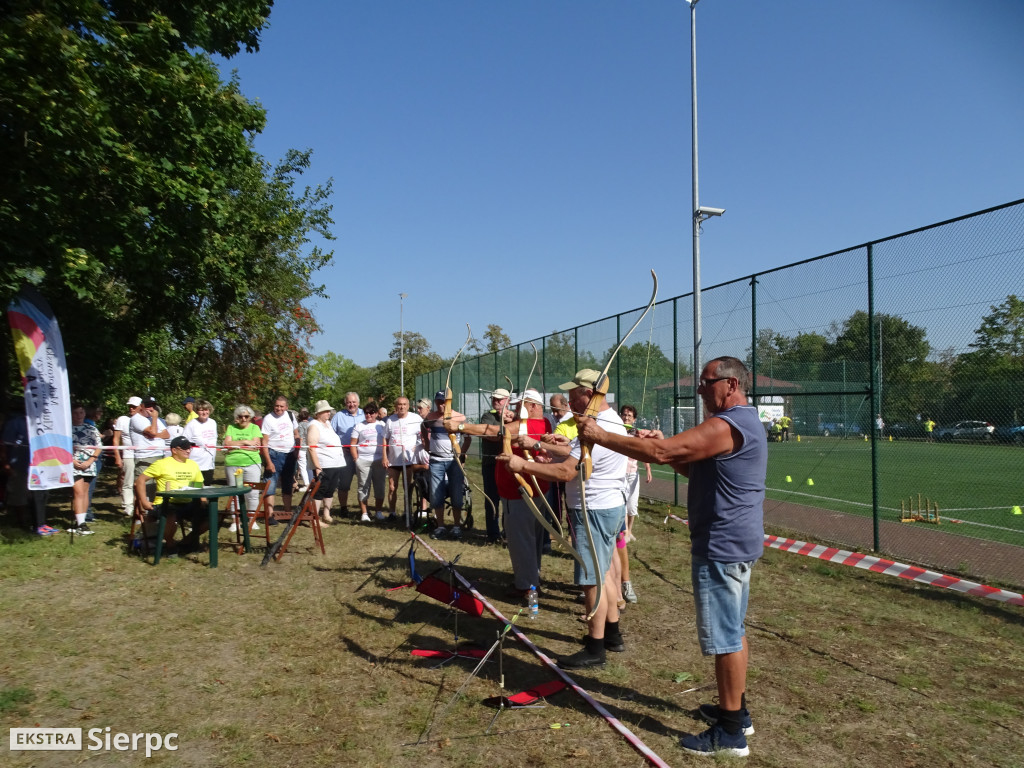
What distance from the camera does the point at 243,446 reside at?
8.78 metres

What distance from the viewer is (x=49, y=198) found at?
735 cm

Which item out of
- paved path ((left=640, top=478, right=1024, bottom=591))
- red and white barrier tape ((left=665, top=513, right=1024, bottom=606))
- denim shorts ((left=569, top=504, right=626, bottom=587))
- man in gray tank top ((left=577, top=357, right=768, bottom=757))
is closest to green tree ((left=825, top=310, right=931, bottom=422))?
paved path ((left=640, top=478, right=1024, bottom=591))

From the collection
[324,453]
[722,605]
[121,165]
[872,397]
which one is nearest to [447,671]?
[722,605]

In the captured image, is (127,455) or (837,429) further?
(127,455)

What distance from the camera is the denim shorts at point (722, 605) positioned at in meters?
3.21

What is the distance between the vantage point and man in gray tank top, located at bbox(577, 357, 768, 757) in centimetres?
320

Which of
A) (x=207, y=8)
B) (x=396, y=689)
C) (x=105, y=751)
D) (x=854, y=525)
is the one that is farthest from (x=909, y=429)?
(x=207, y=8)

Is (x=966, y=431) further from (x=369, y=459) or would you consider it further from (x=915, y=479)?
(x=369, y=459)

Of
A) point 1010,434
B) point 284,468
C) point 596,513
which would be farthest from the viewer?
point 284,468

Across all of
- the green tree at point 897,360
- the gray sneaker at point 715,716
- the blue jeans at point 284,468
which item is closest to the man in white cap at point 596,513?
the gray sneaker at point 715,716

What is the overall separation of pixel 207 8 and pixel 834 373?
11027 millimetres

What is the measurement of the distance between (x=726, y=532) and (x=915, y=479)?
8.96 m

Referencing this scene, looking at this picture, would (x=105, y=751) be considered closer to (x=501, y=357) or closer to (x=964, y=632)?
(x=964, y=632)

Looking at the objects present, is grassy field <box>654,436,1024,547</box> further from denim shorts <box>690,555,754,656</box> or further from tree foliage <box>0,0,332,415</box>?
tree foliage <box>0,0,332,415</box>
